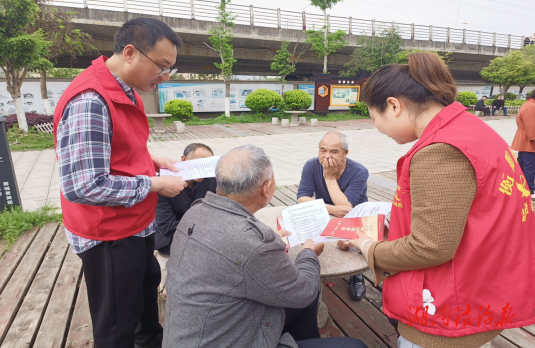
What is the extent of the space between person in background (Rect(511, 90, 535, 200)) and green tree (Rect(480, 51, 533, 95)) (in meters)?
21.4

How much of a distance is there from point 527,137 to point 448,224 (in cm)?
477

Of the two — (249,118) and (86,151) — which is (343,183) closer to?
(86,151)

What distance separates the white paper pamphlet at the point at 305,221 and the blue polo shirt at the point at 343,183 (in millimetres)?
921

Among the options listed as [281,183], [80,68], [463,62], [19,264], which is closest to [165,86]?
[80,68]

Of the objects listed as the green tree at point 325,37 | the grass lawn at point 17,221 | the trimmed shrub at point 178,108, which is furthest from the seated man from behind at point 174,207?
the green tree at point 325,37

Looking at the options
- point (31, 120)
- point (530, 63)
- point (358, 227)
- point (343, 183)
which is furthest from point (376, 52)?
point (358, 227)

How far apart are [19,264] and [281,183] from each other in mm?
3768

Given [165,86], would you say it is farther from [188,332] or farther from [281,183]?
[188,332]

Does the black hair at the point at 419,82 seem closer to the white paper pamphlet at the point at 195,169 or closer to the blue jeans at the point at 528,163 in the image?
the white paper pamphlet at the point at 195,169

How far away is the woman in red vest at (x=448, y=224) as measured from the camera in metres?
0.92

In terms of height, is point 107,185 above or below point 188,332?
above

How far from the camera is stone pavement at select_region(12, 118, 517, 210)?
5.27m

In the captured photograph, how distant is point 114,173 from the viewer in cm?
143

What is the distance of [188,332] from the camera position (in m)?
1.15
